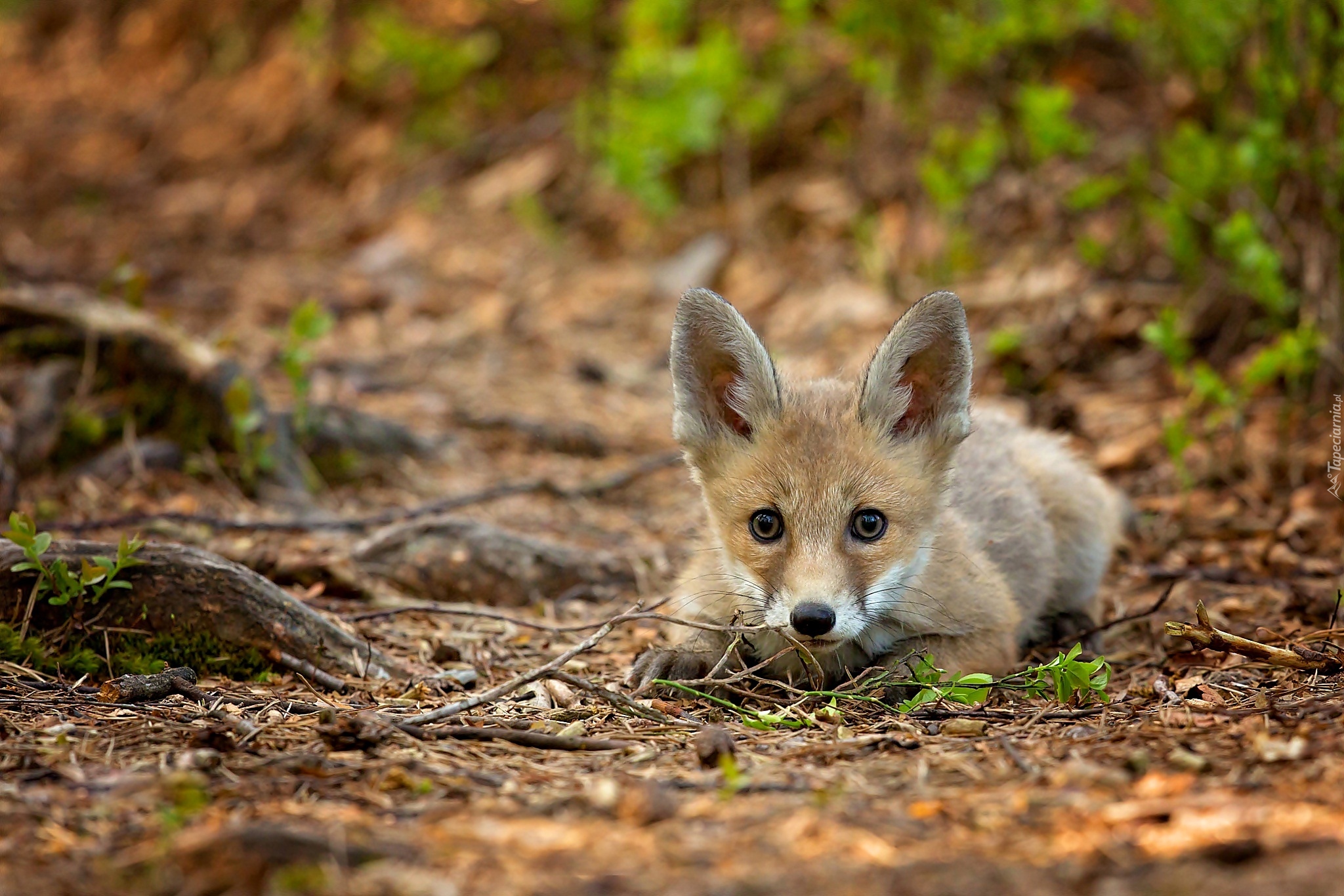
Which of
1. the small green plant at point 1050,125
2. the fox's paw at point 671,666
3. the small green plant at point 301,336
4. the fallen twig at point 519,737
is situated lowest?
the fox's paw at point 671,666

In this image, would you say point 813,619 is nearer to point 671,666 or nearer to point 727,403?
point 671,666

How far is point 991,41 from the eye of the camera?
6559 millimetres

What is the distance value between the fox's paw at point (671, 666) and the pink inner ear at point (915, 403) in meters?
1.04

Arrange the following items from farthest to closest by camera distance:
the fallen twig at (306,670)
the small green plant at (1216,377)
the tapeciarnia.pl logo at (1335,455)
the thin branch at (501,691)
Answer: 1. the tapeciarnia.pl logo at (1335,455)
2. the small green plant at (1216,377)
3. the fallen twig at (306,670)
4. the thin branch at (501,691)

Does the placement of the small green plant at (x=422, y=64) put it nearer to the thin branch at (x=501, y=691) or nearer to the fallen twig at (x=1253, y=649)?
the thin branch at (x=501, y=691)

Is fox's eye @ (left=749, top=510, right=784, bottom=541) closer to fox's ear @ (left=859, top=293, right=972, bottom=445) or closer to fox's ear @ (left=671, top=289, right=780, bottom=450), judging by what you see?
fox's ear @ (left=671, top=289, right=780, bottom=450)

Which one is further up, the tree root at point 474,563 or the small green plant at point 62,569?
the small green plant at point 62,569

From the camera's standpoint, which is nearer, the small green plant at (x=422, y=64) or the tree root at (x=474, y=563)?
the tree root at (x=474, y=563)

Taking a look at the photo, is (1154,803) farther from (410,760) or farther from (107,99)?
(107,99)

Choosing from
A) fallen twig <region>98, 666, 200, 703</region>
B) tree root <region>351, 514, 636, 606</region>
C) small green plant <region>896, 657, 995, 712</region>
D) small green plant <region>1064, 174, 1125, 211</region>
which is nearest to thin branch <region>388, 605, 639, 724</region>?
fallen twig <region>98, 666, 200, 703</region>

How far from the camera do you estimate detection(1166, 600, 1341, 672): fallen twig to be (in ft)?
10.9

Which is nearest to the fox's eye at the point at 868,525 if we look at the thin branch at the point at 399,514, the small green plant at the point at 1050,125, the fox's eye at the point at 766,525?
the fox's eye at the point at 766,525

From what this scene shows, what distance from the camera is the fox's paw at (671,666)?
11.8 feet

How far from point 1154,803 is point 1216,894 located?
0.37 meters
